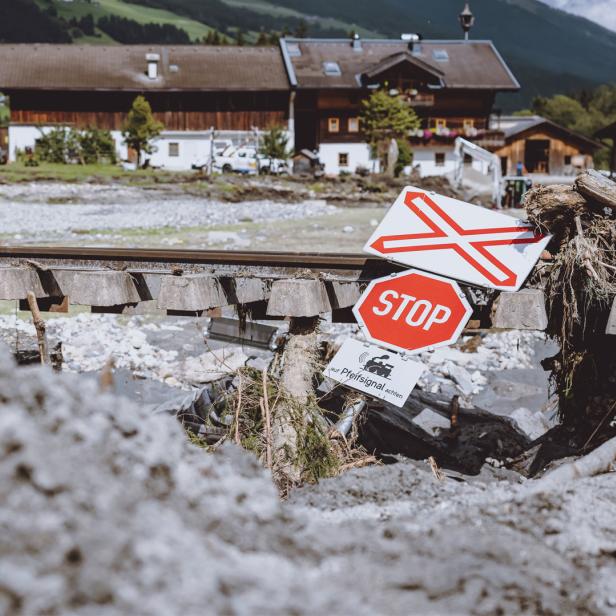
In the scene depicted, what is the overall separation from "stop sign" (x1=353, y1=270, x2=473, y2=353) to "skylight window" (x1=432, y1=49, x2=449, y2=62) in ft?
203

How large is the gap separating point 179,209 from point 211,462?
30.1 m

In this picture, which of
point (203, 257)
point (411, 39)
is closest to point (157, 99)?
point (411, 39)

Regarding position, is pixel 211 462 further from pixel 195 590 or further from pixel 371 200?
pixel 371 200

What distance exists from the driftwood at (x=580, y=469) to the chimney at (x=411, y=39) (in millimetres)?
62731

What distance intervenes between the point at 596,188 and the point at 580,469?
234 cm

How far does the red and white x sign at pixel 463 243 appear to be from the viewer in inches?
261

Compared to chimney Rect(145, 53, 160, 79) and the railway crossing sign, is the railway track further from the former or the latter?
chimney Rect(145, 53, 160, 79)

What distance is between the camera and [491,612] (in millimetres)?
3137

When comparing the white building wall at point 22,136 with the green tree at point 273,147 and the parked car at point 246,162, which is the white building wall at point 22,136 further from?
the green tree at point 273,147

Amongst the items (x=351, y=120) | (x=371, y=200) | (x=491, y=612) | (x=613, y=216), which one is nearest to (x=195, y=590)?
(x=491, y=612)

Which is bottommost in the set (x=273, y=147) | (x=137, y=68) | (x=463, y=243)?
(x=273, y=147)

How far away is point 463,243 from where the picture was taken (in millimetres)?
6691

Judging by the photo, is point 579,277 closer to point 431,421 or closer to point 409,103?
point 431,421

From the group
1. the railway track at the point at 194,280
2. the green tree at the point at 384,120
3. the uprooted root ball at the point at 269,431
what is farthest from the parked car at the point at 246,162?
the uprooted root ball at the point at 269,431
